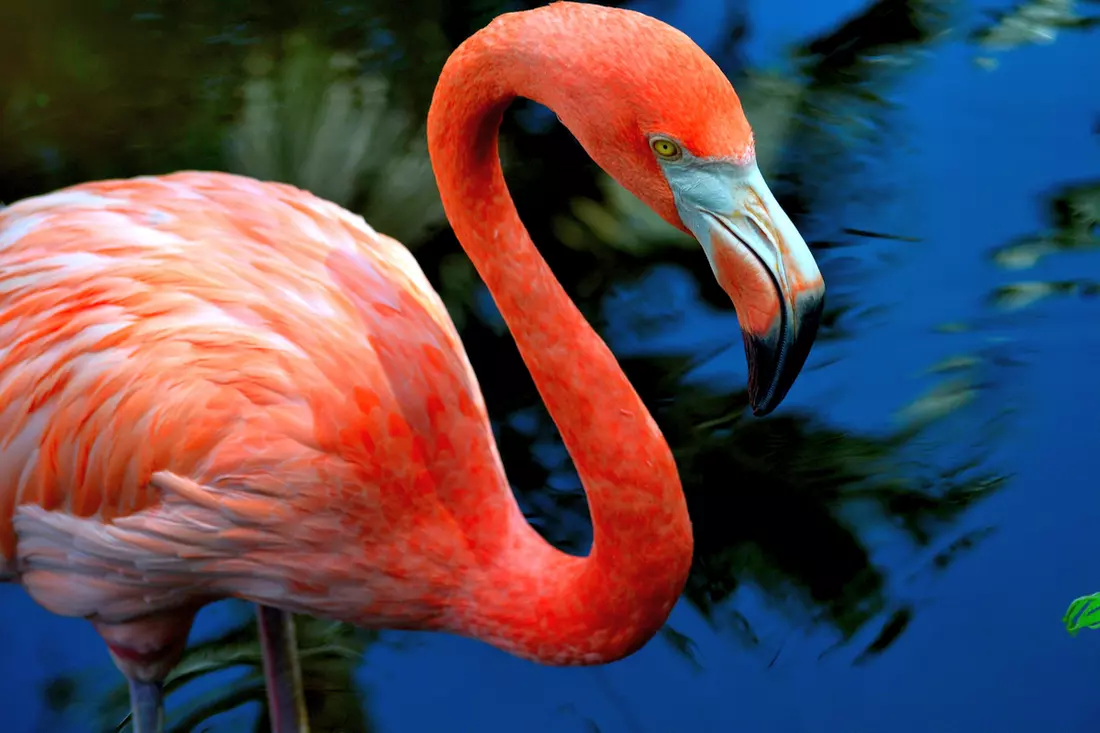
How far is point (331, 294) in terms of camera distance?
2031 millimetres

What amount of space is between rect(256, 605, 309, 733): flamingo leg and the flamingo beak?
1373 mm

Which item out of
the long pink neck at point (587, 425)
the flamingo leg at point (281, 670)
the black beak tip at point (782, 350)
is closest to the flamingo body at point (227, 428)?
the long pink neck at point (587, 425)

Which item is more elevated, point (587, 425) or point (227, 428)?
point (587, 425)

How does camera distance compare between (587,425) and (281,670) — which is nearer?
(587,425)

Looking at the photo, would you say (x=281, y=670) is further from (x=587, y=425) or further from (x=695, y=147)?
(x=695, y=147)

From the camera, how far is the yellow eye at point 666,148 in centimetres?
149

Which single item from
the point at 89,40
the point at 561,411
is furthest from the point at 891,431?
the point at 89,40

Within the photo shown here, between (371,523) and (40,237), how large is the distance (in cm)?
81

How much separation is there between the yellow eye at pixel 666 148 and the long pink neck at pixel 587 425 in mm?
288

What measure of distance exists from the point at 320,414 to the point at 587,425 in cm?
43

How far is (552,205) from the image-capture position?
349 centimetres

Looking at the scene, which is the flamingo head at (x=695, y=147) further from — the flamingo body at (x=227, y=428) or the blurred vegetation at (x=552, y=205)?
the blurred vegetation at (x=552, y=205)

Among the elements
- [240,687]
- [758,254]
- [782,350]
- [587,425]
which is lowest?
[240,687]

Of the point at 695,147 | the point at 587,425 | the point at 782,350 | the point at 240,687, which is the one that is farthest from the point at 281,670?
the point at 695,147
